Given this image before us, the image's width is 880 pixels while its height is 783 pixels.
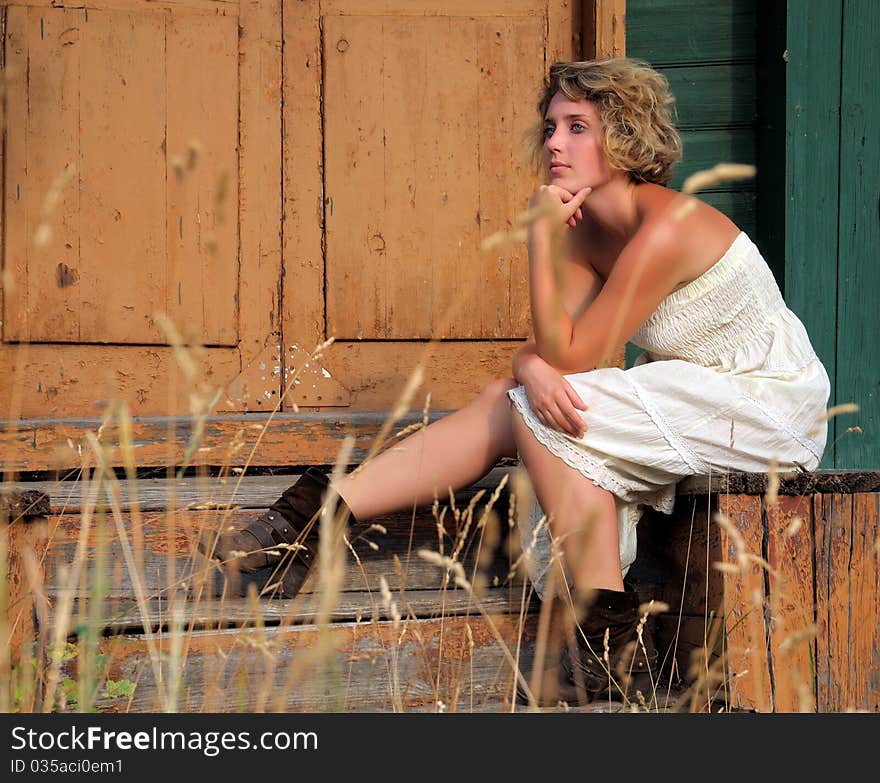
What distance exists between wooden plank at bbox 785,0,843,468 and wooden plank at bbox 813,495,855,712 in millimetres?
1590

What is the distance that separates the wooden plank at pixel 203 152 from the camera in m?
3.42

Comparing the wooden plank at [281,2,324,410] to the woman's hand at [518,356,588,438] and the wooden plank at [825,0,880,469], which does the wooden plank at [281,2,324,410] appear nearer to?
the woman's hand at [518,356,588,438]

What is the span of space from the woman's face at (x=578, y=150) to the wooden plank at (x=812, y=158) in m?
1.43

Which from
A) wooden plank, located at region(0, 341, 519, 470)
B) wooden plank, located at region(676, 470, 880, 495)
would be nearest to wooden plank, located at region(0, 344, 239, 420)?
wooden plank, located at region(0, 341, 519, 470)

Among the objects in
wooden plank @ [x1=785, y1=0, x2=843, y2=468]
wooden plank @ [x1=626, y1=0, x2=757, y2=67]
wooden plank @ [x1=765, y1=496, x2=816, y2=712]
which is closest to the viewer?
wooden plank @ [x1=765, y1=496, x2=816, y2=712]

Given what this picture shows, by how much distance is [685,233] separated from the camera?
7.91ft

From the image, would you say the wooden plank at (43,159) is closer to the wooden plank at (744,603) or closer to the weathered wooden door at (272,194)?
the weathered wooden door at (272,194)

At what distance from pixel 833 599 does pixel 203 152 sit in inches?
88.1

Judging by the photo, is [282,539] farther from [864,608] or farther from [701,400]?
[864,608]

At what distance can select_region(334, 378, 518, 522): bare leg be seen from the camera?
2.42m

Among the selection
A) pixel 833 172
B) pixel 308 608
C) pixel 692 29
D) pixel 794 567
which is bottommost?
pixel 308 608

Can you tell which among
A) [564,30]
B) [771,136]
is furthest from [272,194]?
[771,136]

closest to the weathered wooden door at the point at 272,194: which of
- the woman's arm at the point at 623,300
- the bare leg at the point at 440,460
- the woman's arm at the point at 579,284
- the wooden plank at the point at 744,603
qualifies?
the woman's arm at the point at 579,284
